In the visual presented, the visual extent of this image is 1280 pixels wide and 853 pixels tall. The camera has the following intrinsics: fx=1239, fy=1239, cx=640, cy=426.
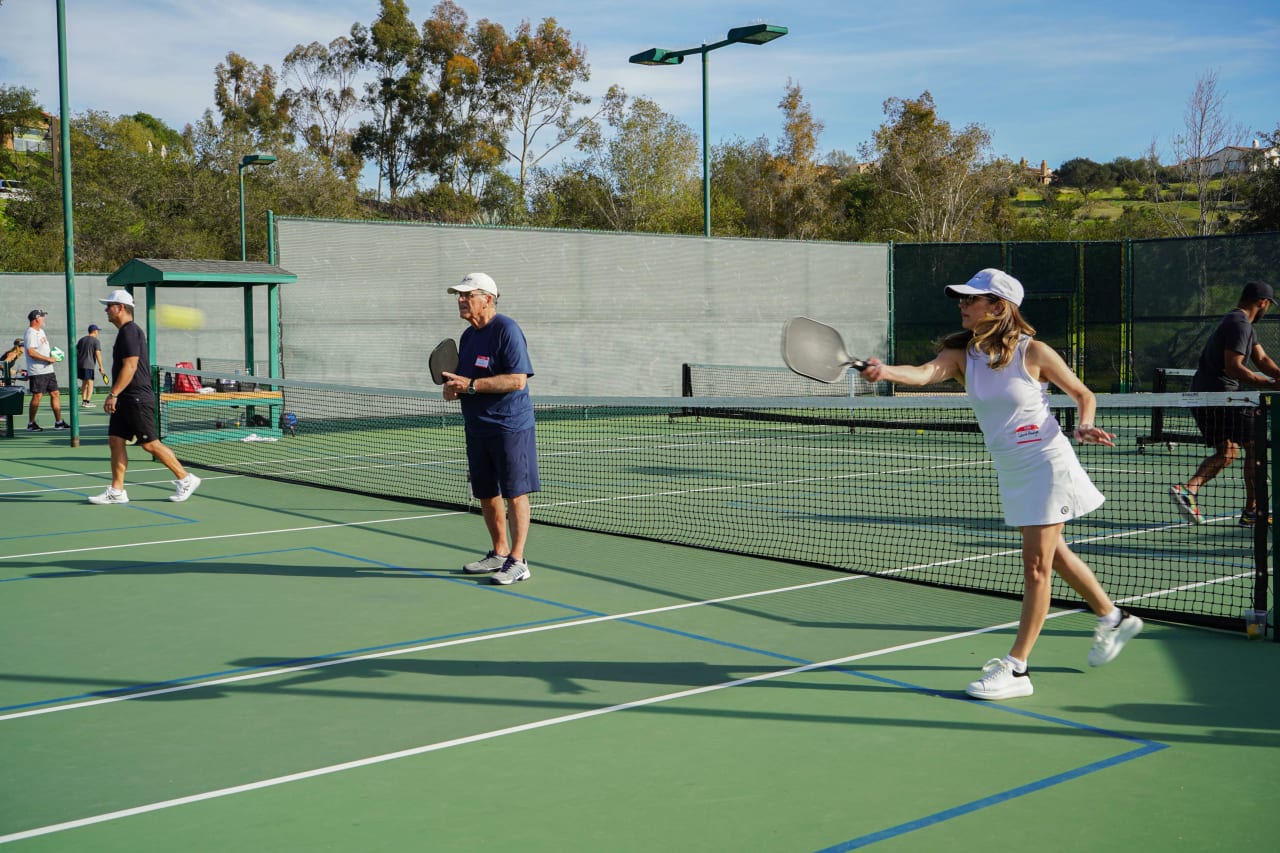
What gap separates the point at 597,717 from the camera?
495 centimetres

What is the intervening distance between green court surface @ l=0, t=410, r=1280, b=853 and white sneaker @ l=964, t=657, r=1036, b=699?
0.40 ft

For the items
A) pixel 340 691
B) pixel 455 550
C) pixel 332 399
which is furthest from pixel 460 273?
pixel 340 691

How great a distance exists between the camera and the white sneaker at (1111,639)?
530 centimetres

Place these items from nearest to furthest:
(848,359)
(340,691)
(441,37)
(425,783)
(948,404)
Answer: (425,783) < (848,359) < (340,691) < (948,404) < (441,37)

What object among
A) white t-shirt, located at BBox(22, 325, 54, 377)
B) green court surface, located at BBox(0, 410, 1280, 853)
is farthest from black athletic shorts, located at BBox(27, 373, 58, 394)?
green court surface, located at BBox(0, 410, 1280, 853)

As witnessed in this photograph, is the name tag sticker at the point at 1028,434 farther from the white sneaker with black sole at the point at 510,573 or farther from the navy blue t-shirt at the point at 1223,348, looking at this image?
the navy blue t-shirt at the point at 1223,348

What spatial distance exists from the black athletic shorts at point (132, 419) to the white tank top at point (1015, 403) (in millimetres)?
8150

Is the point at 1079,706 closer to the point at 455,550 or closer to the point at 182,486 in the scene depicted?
the point at 455,550

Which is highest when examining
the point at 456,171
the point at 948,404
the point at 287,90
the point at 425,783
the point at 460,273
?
the point at 287,90

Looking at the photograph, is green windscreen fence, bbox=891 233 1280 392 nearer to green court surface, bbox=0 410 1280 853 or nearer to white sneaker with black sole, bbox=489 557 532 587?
green court surface, bbox=0 410 1280 853

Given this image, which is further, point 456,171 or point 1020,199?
point 1020,199

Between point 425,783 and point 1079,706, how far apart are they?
103 inches

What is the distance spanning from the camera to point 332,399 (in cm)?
2092

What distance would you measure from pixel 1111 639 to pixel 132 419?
27.9ft
